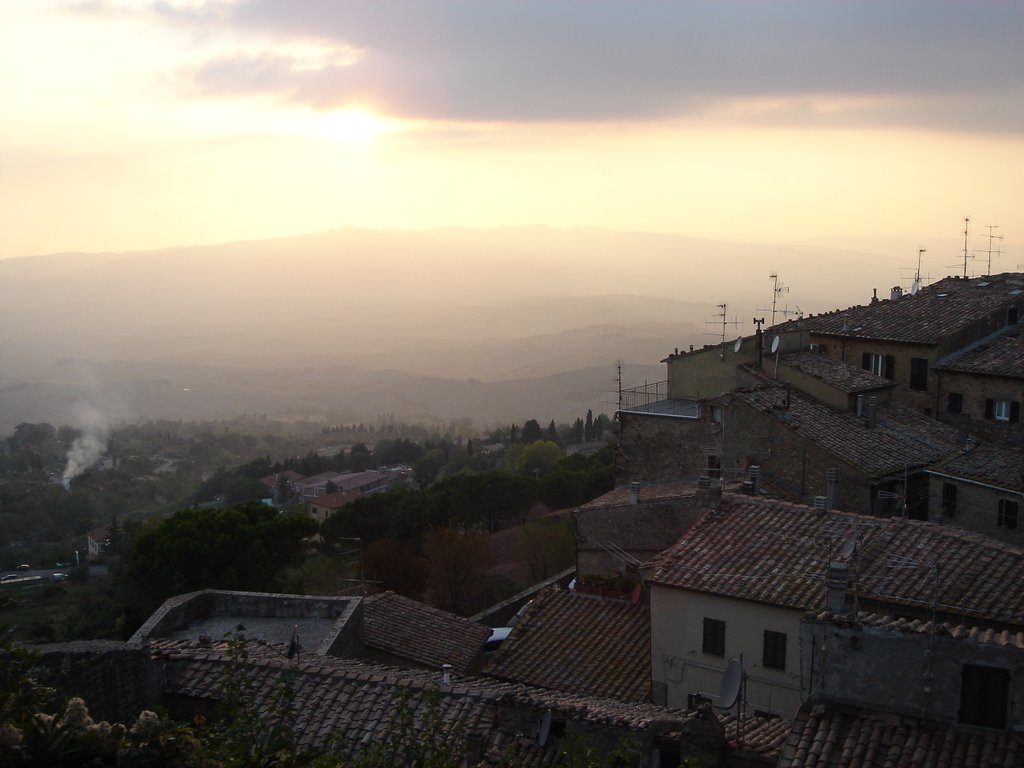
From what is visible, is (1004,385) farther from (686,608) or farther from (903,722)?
(903,722)

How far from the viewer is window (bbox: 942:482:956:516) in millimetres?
A: 22641

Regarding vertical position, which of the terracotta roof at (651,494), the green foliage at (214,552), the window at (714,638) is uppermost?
the terracotta roof at (651,494)

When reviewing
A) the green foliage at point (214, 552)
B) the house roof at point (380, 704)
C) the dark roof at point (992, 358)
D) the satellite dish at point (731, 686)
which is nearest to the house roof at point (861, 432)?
the dark roof at point (992, 358)

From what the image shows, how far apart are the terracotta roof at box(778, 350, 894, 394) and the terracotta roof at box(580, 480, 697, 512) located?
14.5ft

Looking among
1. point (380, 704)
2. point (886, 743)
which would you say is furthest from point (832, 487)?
point (886, 743)

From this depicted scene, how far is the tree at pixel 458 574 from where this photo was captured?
29516mm

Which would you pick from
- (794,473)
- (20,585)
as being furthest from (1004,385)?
(20,585)

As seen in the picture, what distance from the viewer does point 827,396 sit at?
25.6 m

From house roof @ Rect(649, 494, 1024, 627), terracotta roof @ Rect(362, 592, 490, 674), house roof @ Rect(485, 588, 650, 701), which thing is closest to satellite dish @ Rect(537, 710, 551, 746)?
house roof @ Rect(649, 494, 1024, 627)

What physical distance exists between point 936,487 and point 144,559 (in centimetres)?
1681

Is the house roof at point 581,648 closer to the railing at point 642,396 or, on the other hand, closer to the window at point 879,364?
the railing at point 642,396

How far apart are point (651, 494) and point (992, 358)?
11930 mm

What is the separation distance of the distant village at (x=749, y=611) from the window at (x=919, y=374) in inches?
1.7

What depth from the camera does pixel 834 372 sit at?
27.1 meters
